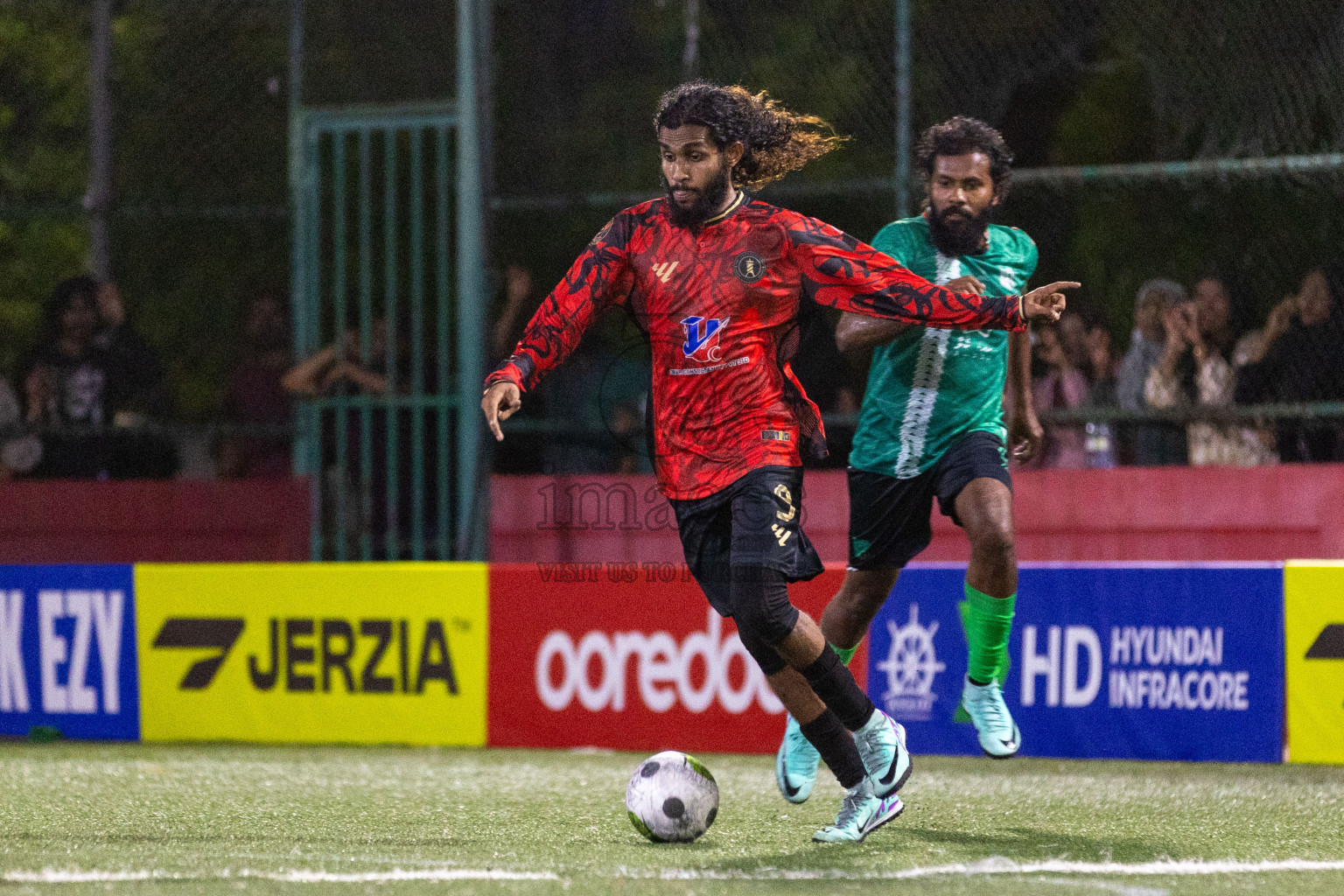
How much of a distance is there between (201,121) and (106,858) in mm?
7187

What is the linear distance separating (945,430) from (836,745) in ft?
4.26

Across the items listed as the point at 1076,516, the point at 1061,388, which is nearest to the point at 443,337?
the point at 1061,388

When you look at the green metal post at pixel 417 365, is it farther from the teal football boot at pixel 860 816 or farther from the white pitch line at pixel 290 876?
the white pitch line at pixel 290 876

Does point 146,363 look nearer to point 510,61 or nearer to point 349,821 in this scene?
point 510,61

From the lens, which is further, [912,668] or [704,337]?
[912,668]

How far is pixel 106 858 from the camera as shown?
5.12 meters

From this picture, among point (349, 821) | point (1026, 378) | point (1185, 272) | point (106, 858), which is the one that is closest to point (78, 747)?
Result: point (349, 821)

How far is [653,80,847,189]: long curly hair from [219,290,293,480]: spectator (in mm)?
5541

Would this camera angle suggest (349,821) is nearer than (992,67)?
Yes

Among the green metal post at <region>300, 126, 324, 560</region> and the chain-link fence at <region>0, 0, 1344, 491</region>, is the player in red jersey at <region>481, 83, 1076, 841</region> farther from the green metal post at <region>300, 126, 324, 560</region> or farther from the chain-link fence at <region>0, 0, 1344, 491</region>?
the green metal post at <region>300, 126, 324, 560</region>

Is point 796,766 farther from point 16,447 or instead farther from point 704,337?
point 16,447

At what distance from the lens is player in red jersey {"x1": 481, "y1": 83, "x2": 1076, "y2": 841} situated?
5.36 meters

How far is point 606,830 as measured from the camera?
582 centimetres

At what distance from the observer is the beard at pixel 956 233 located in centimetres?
628
